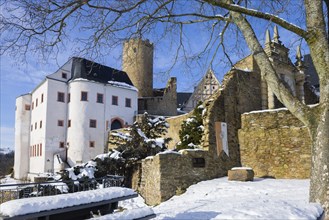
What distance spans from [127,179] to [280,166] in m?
7.99

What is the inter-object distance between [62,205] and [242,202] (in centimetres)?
310

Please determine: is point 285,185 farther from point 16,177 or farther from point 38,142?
point 16,177

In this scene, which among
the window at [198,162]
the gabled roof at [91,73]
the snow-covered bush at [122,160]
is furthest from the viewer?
the gabled roof at [91,73]

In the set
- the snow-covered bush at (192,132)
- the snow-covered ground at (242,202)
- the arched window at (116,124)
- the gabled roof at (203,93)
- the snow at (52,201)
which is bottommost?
the snow-covered ground at (242,202)

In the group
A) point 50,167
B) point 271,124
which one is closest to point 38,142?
point 50,167

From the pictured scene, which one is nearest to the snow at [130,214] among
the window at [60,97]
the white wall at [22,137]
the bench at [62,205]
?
the bench at [62,205]

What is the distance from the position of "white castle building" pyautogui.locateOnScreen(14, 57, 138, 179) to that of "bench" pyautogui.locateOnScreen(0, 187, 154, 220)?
24760mm

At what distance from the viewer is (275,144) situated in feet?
42.4

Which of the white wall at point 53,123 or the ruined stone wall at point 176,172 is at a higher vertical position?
the white wall at point 53,123

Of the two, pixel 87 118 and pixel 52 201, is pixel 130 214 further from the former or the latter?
pixel 87 118

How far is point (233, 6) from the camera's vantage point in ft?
20.5

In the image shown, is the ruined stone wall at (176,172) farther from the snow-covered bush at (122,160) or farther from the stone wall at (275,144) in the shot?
the snow-covered bush at (122,160)

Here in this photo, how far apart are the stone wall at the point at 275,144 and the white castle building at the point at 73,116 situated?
19181 mm

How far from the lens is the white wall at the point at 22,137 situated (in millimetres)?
34500
